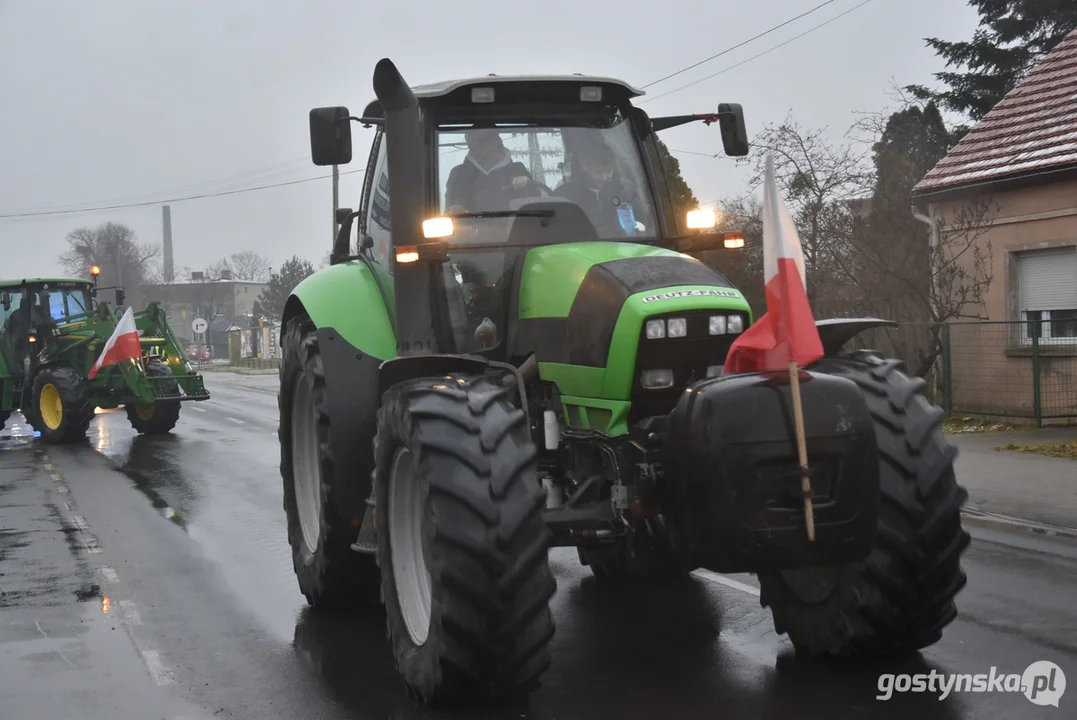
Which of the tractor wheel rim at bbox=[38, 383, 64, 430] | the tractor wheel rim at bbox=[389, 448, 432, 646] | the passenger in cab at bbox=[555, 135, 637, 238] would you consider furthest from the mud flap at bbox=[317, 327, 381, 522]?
the tractor wheel rim at bbox=[38, 383, 64, 430]

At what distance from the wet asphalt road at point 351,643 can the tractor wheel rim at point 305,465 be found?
17.7 inches

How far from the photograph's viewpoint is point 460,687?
16.1ft

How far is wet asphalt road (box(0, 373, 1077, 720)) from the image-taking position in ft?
17.0

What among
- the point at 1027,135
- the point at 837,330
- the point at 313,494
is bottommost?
the point at 313,494

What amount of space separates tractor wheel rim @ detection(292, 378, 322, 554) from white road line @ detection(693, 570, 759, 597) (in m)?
2.34

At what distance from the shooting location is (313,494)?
25.1 ft

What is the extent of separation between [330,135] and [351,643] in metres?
2.57

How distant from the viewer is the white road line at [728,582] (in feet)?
23.7

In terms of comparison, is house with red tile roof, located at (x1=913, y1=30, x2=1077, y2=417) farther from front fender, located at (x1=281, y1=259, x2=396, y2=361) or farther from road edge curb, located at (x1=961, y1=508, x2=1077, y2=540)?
front fender, located at (x1=281, y1=259, x2=396, y2=361)

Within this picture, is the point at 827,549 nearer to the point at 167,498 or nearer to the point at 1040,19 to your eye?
the point at 167,498

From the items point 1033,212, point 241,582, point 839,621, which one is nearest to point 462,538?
point 839,621

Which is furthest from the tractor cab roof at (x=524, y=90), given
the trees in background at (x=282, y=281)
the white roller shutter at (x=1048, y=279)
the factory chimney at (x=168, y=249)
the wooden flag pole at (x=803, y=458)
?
the factory chimney at (x=168, y=249)

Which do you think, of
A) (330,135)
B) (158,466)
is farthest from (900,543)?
(158,466)

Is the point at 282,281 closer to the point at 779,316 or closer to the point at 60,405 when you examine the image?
the point at 60,405
